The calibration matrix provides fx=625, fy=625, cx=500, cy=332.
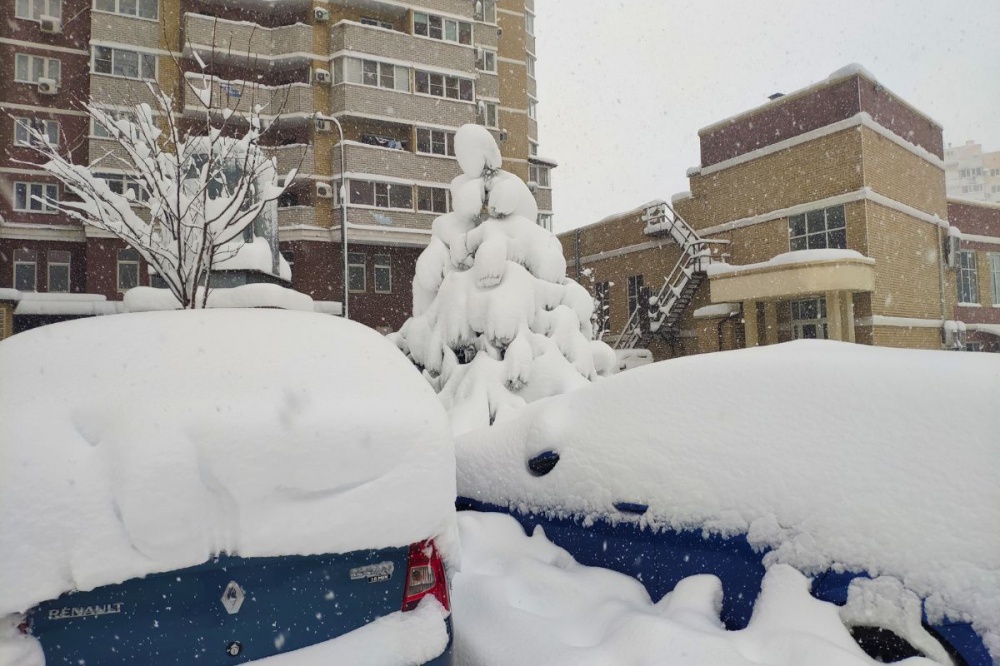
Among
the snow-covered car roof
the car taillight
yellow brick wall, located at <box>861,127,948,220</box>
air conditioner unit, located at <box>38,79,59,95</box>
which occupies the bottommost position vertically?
the car taillight

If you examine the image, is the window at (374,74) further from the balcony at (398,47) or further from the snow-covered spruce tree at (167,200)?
the snow-covered spruce tree at (167,200)

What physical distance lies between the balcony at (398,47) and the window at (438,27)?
881 millimetres

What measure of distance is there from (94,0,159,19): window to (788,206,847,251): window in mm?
25401

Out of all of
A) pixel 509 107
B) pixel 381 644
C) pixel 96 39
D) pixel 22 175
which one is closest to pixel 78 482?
pixel 381 644

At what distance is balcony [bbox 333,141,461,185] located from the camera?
25.0 metres

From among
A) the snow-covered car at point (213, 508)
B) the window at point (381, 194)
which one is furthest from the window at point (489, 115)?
the snow-covered car at point (213, 508)

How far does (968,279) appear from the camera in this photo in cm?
2264

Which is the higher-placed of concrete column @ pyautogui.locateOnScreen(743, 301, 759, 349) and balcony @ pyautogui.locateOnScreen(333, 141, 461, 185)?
balcony @ pyautogui.locateOnScreen(333, 141, 461, 185)

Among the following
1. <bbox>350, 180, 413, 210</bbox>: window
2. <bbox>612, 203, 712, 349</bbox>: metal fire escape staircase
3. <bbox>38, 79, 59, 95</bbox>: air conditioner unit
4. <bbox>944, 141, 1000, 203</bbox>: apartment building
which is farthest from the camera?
<bbox>944, 141, 1000, 203</bbox>: apartment building

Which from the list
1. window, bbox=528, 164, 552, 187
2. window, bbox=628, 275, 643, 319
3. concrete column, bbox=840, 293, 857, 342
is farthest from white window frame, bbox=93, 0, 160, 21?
concrete column, bbox=840, 293, 857, 342

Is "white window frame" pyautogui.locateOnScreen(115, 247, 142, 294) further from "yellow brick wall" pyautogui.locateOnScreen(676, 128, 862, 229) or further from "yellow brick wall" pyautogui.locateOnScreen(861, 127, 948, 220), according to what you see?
"yellow brick wall" pyautogui.locateOnScreen(861, 127, 948, 220)

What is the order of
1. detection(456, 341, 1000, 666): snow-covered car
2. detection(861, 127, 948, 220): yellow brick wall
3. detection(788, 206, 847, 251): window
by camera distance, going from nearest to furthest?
detection(456, 341, 1000, 666): snow-covered car, detection(861, 127, 948, 220): yellow brick wall, detection(788, 206, 847, 251): window

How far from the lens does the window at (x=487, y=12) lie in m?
30.2

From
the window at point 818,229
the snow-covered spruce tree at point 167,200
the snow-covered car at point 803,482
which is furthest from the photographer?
the window at point 818,229
